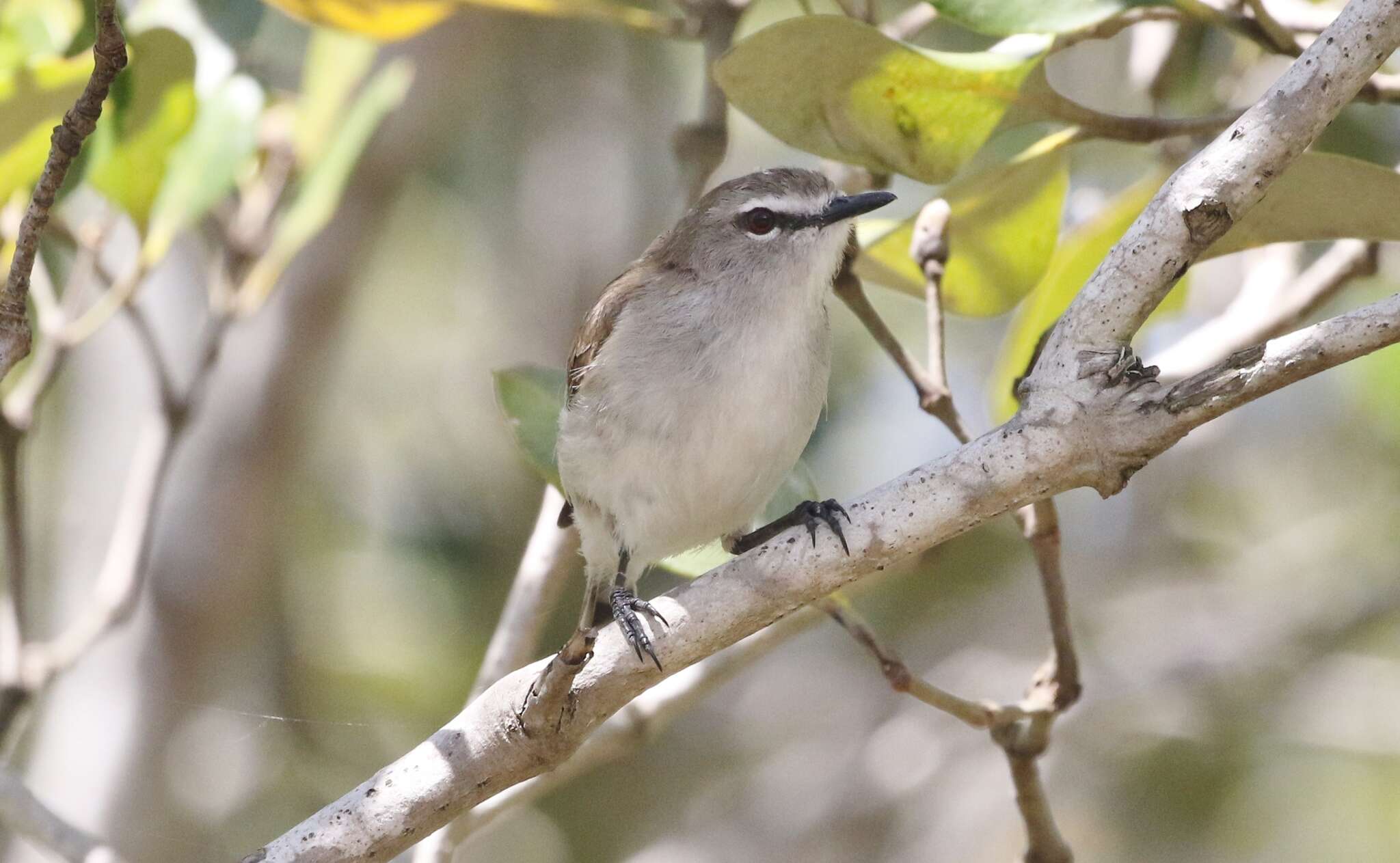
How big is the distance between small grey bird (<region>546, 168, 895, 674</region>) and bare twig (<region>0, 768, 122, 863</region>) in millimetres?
958

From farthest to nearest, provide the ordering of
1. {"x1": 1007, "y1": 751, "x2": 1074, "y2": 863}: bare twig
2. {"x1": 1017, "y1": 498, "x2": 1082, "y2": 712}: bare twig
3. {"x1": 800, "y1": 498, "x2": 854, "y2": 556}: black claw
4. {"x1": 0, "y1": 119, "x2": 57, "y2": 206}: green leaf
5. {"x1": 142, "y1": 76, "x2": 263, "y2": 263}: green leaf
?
{"x1": 142, "y1": 76, "x2": 263, "y2": 263}: green leaf → {"x1": 0, "y1": 119, "x2": 57, "y2": 206}: green leaf → {"x1": 1007, "y1": 751, "x2": 1074, "y2": 863}: bare twig → {"x1": 1017, "y1": 498, "x2": 1082, "y2": 712}: bare twig → {"x1": 800, "y1": 498, "x2": 854, "y2": 556}: black claw

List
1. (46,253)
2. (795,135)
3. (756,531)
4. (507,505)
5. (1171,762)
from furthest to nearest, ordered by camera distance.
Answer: (507,505)
(1171,762)
(46,253)
(756,531)
(795,135)

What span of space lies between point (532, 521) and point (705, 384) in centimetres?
205

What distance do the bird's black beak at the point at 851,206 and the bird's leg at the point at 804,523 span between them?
547 millimetres

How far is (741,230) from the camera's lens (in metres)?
2.79

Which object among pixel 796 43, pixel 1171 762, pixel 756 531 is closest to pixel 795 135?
pixel 796 43

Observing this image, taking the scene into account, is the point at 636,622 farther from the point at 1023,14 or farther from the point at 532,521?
the point at 532,521

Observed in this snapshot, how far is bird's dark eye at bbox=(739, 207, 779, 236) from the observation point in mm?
2766

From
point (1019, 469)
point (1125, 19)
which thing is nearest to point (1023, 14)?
point (1125, 19)

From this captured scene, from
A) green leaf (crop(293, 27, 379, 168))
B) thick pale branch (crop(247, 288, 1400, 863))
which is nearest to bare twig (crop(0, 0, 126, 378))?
thick pale branch (crop(247, 288, 1400, 863))

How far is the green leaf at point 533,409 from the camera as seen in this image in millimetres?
2406

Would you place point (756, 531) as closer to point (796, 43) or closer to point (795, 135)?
point (795, 135)

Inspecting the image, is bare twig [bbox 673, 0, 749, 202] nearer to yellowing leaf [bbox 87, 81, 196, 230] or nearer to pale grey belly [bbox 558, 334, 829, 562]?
pale grey belly [bbox 558, 334, 829, 562]

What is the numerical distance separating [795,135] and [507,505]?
2602 mm
